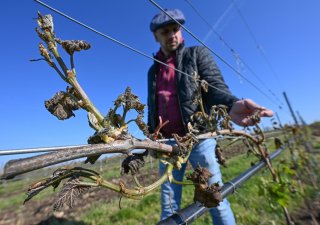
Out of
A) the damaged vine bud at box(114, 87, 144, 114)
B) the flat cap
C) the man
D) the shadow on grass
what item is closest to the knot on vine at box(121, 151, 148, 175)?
the damaged vine bud at box(114, 87, 144, 114)

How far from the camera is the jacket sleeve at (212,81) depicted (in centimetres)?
221

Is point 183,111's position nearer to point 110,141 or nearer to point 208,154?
point 208,154

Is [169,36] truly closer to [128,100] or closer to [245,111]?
[245,111]

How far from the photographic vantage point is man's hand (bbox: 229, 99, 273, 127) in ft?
6.23

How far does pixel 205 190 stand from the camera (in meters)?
1.09

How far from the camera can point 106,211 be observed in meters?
5.24

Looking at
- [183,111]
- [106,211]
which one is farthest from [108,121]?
[106,211]

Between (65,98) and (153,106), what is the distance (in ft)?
5.92

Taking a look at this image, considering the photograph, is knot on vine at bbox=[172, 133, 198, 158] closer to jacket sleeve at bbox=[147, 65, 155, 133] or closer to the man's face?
jacket sleeve at bbox=[147, 65, 155, 133]

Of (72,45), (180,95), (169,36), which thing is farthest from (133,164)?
(169,36)

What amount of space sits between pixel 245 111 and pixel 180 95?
1.93ft

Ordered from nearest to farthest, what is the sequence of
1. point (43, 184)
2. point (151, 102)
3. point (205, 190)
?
point (43, 184)
point (205, 190)
point (151, 102)

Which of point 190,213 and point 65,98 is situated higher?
point 65,98

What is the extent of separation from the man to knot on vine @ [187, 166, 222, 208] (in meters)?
1.06
